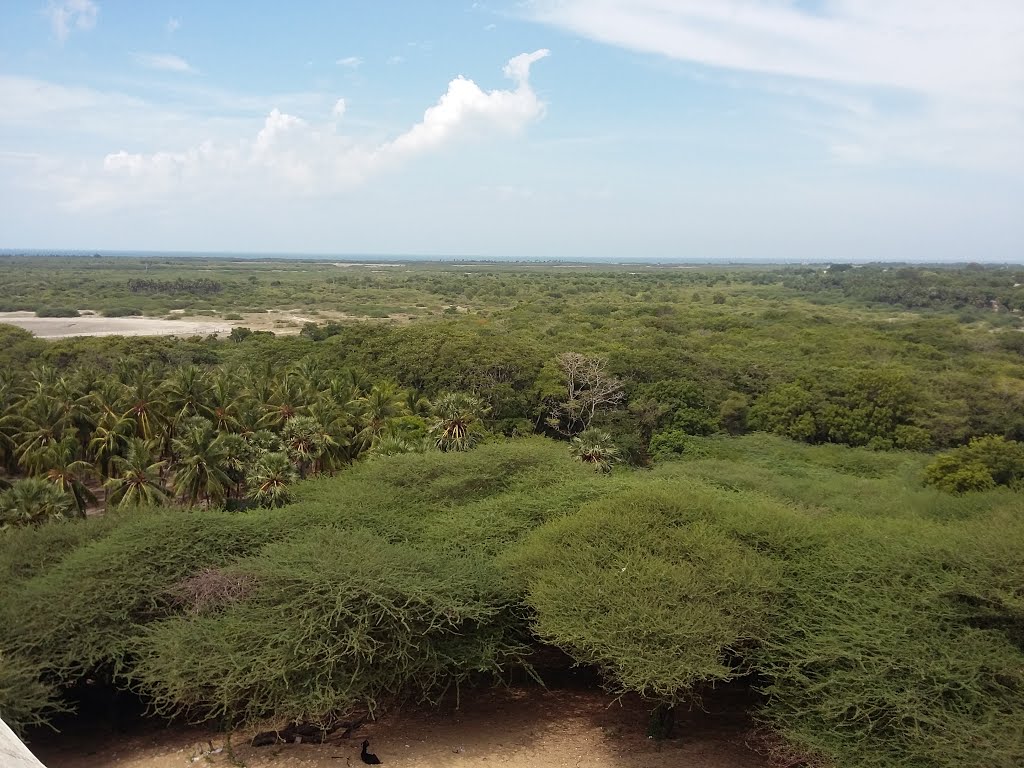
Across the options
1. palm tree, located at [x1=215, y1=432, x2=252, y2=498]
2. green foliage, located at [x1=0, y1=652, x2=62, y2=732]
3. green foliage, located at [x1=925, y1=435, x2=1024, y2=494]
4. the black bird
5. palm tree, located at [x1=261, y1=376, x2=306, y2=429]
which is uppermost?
palm tree, located at [x1=261, y1=376, x2=306, y2=429]

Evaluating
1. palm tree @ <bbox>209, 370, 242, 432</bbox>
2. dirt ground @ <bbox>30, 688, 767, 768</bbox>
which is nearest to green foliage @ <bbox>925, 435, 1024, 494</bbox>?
dirt ground @ <bbox>30, 688, 767, 768</bbox>

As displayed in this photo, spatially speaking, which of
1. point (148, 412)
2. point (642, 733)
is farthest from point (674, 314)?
point (642, 733)

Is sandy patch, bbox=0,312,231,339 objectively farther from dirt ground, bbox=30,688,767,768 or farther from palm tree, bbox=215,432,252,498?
dirt ground, bbox=30,688,767,768

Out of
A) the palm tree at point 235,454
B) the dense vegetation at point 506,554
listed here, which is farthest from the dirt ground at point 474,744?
the palm tree at point 235,454

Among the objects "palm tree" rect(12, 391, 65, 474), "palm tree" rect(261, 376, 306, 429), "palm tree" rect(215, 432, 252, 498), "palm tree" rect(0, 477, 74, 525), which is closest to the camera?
"palm tree" rect(0, 477, 74, 525)

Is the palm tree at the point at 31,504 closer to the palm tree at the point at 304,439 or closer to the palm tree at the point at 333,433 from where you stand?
the palm tree at the point at 304,439

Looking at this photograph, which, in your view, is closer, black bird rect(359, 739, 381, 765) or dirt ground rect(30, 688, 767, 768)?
black bird rect(359, 739, 381, 765)
